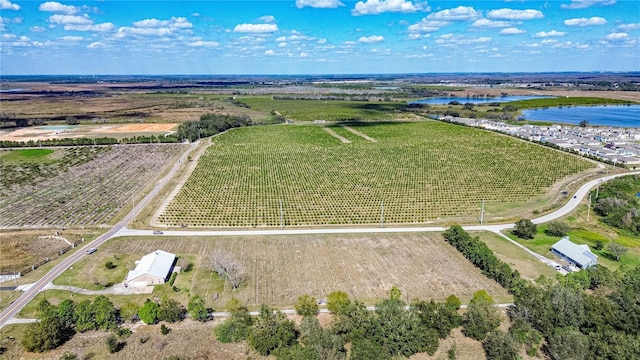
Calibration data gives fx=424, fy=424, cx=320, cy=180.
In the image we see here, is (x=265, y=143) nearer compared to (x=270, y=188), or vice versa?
(x=270, y=188)

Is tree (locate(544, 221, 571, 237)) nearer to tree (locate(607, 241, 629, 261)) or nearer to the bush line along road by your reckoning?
the bush line along road

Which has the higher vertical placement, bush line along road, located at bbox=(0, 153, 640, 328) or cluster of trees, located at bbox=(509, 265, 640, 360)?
cluster of trees, located at bbox=(509, 265, 640, 360)

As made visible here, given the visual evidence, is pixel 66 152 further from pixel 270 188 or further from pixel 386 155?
pixel 386 155

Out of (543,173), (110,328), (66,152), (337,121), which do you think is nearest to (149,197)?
(110,328)

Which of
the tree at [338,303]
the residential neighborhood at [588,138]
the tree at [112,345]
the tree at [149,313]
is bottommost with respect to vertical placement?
the tree at [112,345]

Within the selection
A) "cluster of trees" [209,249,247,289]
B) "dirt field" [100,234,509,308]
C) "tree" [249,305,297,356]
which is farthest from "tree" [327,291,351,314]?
"cluster of trees" [209,249,247,289]

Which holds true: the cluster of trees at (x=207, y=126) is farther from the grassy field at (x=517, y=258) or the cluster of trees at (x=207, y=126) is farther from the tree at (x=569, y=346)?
the tree at (x=569, y=346)

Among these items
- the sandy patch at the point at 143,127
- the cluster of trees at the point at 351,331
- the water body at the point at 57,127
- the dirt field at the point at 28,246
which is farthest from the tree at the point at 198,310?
the water body at the point at 57,127
